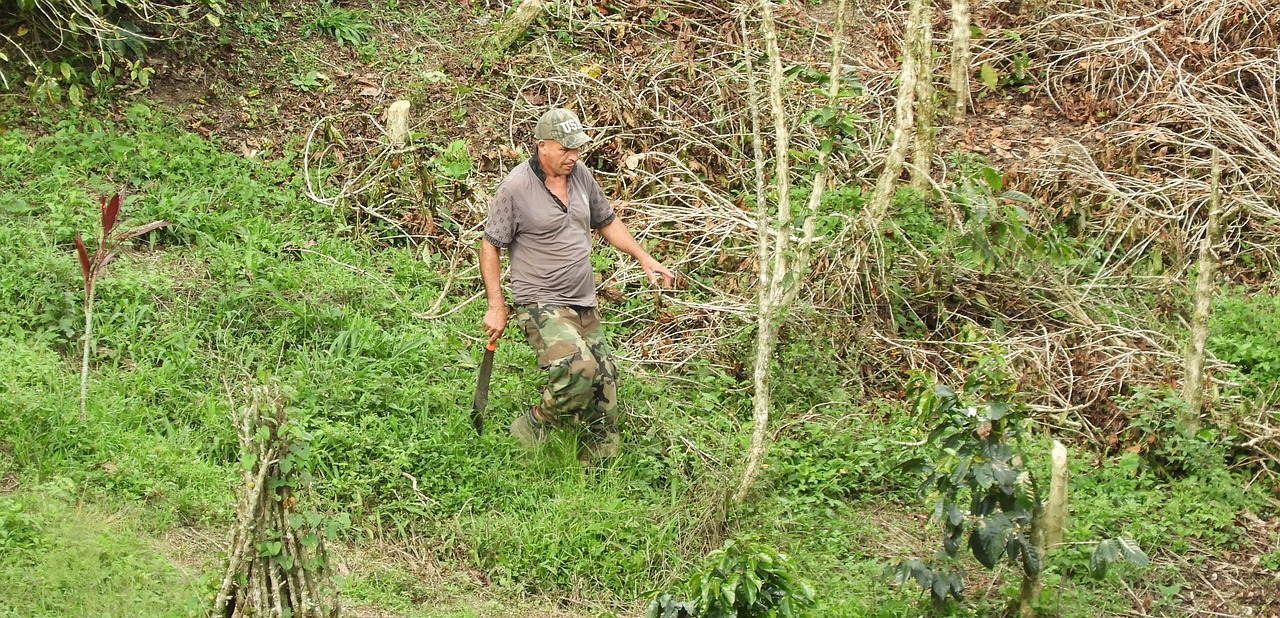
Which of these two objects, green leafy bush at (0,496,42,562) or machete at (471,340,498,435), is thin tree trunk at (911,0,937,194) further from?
green leafy bush at (0,496,42,562)

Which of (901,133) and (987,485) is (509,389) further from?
(987,485)

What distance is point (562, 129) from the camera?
221 inches

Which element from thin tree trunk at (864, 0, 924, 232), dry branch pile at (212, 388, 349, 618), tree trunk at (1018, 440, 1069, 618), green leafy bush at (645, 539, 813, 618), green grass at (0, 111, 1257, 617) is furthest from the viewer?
thin tree trunk at (864, 0, 924, 232)

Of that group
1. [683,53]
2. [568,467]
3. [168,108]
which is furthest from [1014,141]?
[168,108]

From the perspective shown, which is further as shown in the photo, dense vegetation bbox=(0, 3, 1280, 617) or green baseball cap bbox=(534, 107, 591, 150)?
green baseball cap bbox=(534, 107, 591, 150)

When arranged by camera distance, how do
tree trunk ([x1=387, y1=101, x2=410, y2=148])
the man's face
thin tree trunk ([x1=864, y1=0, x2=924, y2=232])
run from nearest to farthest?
the man's face < thin tree trunk ([x1=864, y1=0, x2=924, y2=232]) < tree trunk ([x1=387, y1=101, x2=410, y2=148])

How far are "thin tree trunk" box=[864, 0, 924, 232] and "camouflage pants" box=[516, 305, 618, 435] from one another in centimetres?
192

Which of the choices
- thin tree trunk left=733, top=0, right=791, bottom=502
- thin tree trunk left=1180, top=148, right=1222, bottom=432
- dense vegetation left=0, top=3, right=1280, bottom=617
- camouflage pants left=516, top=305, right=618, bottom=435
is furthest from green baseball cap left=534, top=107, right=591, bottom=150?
thin tree trunk left=1180, top=148, right=1222, bottom=432

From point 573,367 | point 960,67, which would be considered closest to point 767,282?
point 573,367

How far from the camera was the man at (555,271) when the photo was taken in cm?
575

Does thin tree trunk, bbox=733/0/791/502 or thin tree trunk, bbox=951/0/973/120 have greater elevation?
thin tree trunk, bbox=951/0/973/120

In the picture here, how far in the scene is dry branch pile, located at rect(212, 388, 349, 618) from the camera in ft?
12.7

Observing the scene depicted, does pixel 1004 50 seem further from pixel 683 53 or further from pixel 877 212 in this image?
pixel 877 212

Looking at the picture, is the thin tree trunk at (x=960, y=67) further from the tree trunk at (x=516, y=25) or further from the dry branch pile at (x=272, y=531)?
the dry branch pile at (x=272, y=531)
